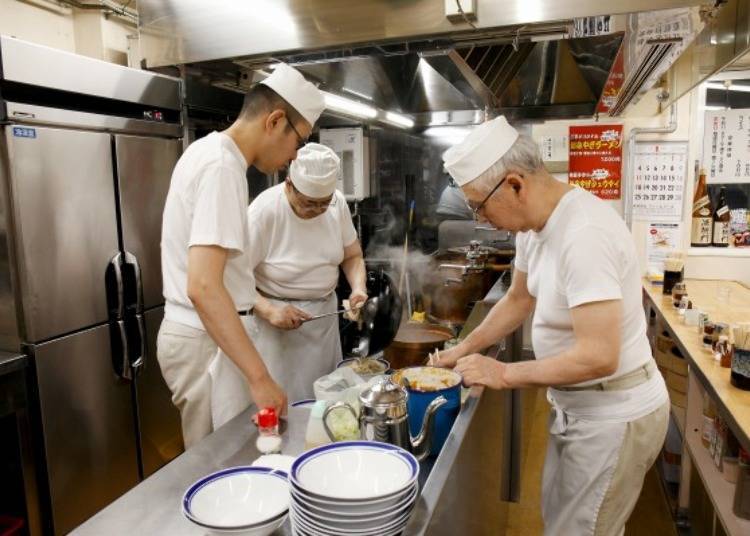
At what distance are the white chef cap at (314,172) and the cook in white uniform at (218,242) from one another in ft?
1.08

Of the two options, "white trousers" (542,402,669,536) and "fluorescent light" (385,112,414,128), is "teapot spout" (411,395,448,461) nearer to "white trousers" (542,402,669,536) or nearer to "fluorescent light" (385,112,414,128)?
"white trousers" (542,402,669,536)

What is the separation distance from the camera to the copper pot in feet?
7.33

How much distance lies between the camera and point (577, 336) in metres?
1.53

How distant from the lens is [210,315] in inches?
65.9

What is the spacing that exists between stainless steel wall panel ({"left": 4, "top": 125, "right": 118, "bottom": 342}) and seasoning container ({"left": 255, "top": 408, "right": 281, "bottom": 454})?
1651 mm

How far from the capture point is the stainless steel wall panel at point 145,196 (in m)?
2.99

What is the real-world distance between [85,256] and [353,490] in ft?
7.21

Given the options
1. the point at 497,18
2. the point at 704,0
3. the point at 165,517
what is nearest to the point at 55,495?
the point at 165,517

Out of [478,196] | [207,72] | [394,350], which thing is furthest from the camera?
[207,72]

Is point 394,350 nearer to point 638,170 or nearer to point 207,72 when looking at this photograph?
point 207,72

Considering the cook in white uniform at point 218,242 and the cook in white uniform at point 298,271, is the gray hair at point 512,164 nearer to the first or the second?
the cook in white uniform at point 218,242

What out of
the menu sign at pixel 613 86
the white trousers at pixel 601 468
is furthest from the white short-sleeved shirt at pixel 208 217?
the menu sign at pixel 613 86

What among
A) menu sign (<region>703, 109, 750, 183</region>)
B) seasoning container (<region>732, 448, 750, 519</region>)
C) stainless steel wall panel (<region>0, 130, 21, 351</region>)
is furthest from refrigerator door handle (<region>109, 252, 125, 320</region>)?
menu sign (<region>703, 109, 750, 183</region>)

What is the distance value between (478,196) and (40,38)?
3020 mm
